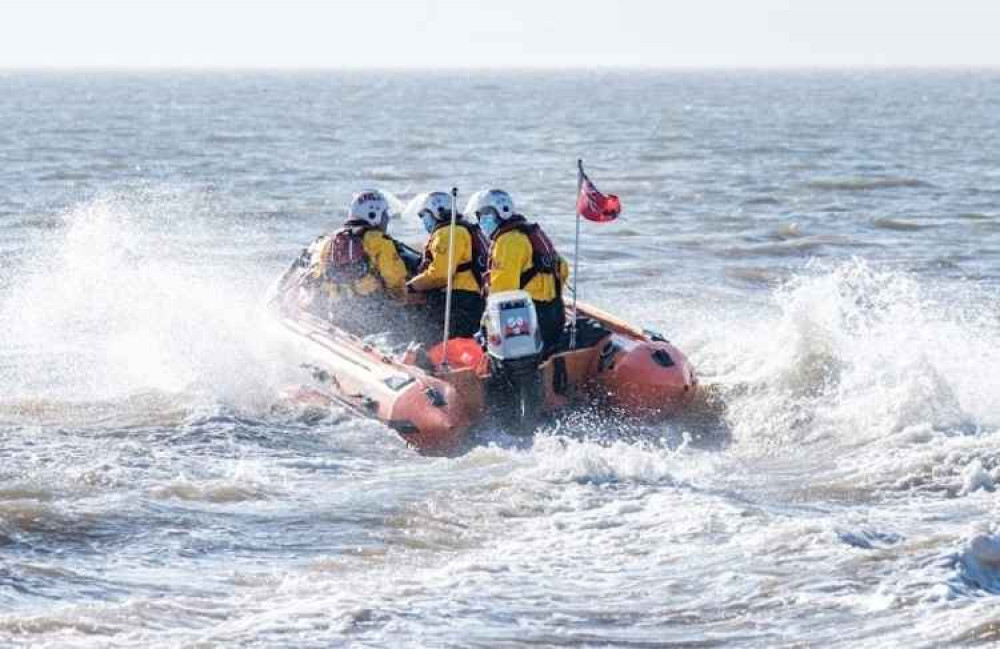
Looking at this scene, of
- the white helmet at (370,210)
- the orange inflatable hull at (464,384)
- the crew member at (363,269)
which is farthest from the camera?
the white helmet at (370,210)

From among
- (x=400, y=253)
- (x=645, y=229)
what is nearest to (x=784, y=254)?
(x=645, y=229)

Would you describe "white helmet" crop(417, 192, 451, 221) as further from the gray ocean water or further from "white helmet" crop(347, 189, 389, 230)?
the gray ocean water

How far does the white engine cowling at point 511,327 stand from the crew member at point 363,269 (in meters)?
1.80

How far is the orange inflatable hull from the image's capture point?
11219 mm

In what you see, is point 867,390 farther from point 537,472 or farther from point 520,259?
point 537,472

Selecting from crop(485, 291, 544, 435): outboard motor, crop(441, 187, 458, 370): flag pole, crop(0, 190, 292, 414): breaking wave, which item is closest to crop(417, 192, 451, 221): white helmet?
crop(441, 187, 458, 370): flag pole

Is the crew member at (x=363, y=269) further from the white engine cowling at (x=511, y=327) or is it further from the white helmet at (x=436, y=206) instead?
the white engine cowling at (x=511, y=327)

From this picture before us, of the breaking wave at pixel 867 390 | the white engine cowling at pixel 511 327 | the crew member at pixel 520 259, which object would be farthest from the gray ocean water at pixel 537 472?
the crew member at pixel 520 259

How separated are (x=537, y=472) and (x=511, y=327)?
1.17 meters

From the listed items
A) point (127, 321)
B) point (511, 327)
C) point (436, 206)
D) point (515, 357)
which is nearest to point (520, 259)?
point (511, 327)

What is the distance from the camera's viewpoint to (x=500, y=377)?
36.9 ft

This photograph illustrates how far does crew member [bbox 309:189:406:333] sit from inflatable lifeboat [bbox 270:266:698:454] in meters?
0.37

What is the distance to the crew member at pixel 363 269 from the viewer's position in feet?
42.3

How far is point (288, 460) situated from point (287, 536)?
190cm
